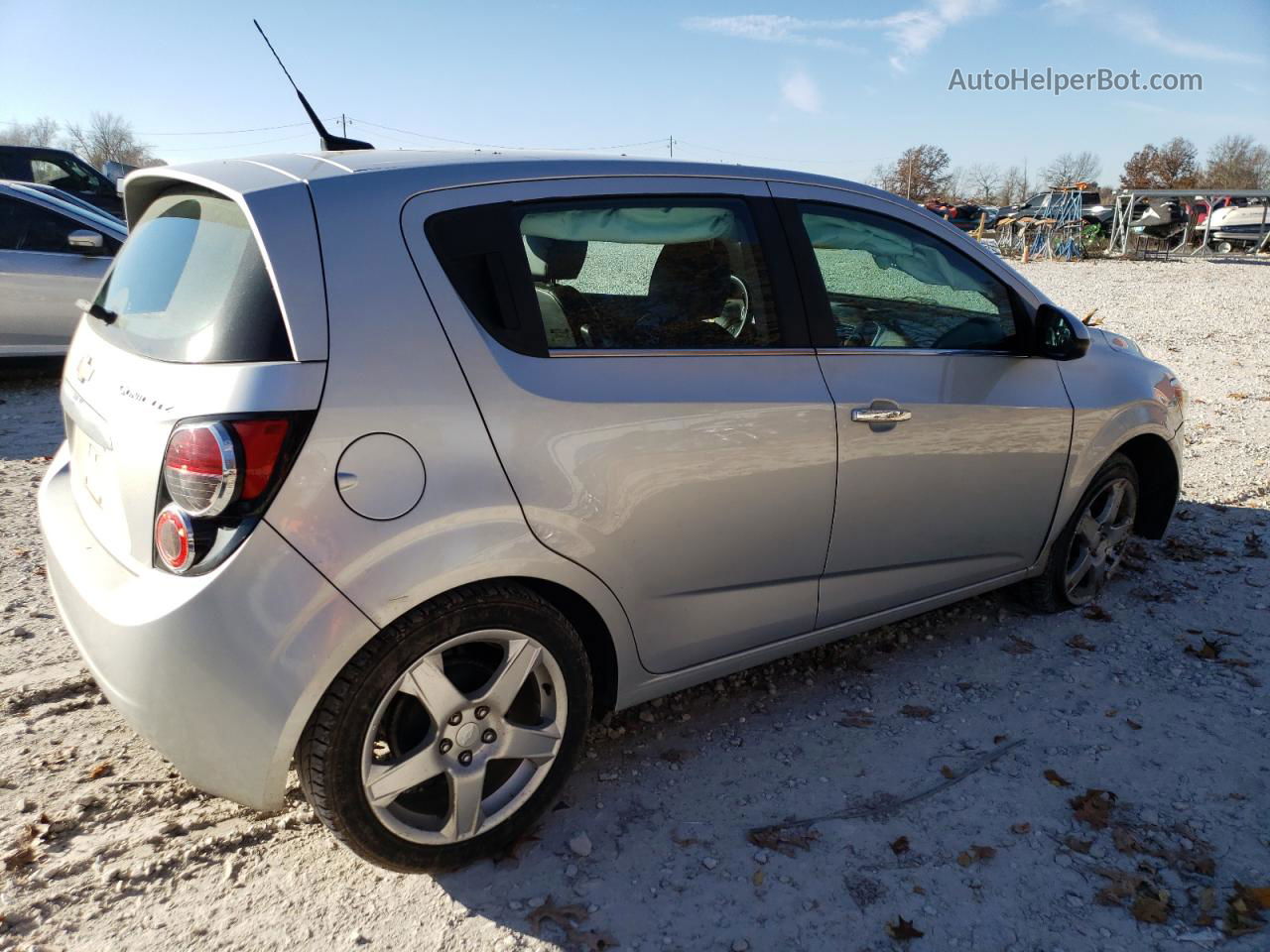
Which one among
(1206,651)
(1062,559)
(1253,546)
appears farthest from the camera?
(1253,546)

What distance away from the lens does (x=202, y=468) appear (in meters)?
2.09

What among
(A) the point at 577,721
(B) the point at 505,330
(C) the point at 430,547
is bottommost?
(A) the point at 577,721

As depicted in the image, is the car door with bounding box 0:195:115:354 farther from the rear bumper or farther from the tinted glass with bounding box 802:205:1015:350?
the tinted glass with bounding box 802:205:1015:350

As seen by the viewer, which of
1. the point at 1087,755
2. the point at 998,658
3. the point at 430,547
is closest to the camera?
the point at 430,547


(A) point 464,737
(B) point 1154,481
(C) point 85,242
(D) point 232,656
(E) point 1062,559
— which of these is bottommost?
(E) point 1062,559

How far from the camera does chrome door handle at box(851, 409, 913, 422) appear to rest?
10.1 feet

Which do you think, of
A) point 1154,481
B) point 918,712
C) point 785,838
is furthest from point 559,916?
point 1154,481

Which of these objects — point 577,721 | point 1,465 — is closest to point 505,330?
point 577,721

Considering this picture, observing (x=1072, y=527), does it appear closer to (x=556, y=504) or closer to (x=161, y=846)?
(x=556, y=504)

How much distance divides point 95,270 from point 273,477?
7242mm

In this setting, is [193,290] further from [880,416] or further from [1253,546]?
[1253,546]

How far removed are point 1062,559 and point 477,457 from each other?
2861mm

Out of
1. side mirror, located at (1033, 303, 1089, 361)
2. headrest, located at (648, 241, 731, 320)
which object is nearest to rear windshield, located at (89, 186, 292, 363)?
headrest, located at (648, 241, 731, 320)

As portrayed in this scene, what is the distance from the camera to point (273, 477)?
6.93ft
